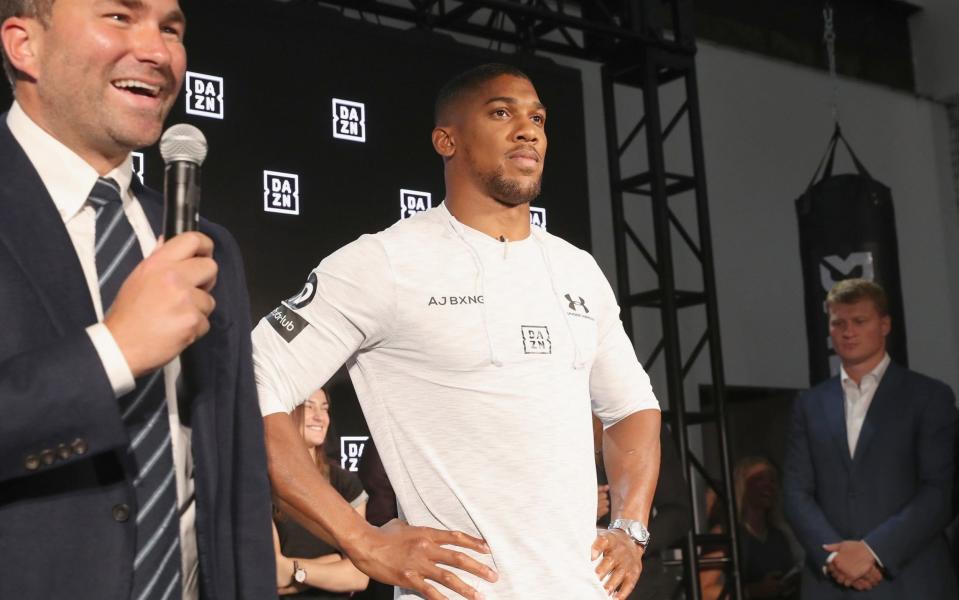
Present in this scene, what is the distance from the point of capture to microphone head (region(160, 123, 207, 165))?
1170mm

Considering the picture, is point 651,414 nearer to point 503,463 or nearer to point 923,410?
point 503,463

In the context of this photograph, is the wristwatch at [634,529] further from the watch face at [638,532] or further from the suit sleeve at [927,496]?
the suit sleeve at [927,496]

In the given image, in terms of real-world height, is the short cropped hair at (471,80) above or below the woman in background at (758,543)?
above

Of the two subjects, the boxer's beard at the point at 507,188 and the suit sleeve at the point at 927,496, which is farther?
the suit sleeve at the point at 927,496

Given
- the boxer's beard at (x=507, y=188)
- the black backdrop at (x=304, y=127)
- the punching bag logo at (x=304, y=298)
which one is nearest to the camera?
the punching bag logo at (x=304, y=298)

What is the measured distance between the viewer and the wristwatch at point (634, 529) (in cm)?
216

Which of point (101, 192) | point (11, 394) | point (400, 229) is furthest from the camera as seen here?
point (400, 229)

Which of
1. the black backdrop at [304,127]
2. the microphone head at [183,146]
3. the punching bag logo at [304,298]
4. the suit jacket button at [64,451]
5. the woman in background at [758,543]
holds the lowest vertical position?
the woman in background at [758,543]

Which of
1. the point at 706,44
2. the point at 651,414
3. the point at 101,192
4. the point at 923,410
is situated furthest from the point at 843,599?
the point at 706,44

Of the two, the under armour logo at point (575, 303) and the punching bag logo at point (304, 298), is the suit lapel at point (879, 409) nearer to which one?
the under armour logo at point (575, 303)

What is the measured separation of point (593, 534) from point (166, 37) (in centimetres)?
114

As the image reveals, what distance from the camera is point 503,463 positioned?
6.42 ft

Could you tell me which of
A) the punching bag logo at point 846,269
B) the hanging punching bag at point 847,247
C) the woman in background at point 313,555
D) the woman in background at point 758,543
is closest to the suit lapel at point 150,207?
the woman in background at point 313,555

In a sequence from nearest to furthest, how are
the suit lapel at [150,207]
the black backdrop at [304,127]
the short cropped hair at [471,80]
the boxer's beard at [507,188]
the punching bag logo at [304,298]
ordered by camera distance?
the suit lapel at [150,207] < the punching bag logo at [304,298] < the boxer's beard at [507,188] < the short cropped hair at [471,80] < the black backdrop at [304,127]
